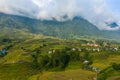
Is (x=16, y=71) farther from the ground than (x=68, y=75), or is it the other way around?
(x=16, y=71)

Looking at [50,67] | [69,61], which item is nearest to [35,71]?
[50,67]

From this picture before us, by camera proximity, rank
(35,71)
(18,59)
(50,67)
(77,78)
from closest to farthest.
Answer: (77,78) < (35,71) < (50,67) < (18,59)

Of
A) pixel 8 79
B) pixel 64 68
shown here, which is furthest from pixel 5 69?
pixel 64 68

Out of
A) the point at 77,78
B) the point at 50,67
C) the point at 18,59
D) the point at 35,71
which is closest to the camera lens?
the point at 77,78

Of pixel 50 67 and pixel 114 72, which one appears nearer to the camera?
pixel 114 72

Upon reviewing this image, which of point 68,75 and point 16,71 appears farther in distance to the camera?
point 16,71

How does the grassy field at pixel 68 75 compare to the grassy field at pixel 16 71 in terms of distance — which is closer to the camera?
the grassy field at pixel 68 75

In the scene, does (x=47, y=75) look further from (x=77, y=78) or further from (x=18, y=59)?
(x=18, y=59)

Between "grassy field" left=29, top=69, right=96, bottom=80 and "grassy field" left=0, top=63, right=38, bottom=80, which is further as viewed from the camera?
"grassy field" left=0, top=63, right=38, bottom=80

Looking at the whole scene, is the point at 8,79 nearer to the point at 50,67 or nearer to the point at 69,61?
the point at 50,67
